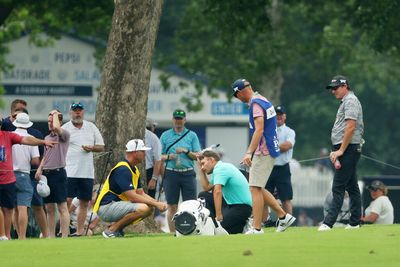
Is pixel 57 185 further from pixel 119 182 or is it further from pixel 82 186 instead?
pixel 119 182

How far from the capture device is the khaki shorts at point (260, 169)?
1978 cm

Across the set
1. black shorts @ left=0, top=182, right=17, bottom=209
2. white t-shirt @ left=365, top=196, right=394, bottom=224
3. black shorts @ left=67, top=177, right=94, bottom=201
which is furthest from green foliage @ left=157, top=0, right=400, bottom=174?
black shorts @ left=0, top=182, right=17, bottom=209

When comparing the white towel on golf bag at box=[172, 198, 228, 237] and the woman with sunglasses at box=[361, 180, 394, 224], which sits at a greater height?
the white towel on golf bag at box=[172, 198, 228, 237]

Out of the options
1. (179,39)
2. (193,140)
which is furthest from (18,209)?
(179,39)

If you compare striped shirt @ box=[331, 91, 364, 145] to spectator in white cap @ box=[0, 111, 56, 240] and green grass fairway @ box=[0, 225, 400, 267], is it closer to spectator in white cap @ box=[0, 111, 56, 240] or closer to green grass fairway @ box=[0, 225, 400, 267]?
green grass fairway @ box=[0, 225, 400, 267]

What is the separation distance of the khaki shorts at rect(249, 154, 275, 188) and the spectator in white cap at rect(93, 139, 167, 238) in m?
1.35

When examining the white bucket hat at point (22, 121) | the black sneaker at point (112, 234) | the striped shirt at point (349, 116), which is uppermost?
the striped shirt at point (349, 116)

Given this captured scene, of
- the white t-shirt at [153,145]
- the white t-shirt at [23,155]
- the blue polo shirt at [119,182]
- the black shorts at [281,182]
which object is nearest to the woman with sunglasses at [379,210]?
the black shorts at [281,182]

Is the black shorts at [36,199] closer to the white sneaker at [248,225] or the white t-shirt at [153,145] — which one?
the white sneaker at [248,225]

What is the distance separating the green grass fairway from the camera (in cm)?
1634

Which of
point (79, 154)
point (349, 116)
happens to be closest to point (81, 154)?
point (79, 154)

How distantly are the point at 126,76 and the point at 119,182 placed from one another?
14.3 feet

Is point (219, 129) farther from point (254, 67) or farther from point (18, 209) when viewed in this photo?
point (18, 209)

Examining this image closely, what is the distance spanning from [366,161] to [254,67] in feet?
68.4
